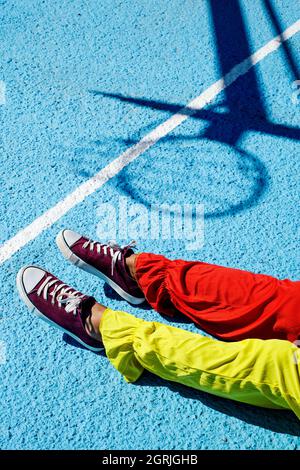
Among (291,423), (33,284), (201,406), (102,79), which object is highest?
(102,79)

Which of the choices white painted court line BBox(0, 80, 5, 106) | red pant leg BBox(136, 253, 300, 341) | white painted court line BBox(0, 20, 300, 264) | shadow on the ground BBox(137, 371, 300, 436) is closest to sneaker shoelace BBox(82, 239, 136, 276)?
red pant leg BBox(136, 253, 300, 341)

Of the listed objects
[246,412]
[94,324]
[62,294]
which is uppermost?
[62,294]

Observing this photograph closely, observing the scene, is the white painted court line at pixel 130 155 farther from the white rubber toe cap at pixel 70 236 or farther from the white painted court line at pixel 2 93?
the white painted court line at pixel 2 93

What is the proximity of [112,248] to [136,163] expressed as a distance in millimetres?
773

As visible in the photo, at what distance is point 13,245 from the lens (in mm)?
3062

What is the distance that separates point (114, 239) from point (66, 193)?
445 mm

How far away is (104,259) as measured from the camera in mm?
2812

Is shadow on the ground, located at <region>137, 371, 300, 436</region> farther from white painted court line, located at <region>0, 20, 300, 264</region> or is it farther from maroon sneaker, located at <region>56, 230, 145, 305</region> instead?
white painted court line, located at <region>0, 20, 300, 264</region>

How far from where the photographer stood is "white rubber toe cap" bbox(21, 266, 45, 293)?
277 cm

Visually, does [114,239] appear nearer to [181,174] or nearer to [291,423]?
[181,174]

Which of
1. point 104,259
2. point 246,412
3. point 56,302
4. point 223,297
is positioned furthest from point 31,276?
point 246,412

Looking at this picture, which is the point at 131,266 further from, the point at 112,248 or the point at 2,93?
the point at 2,93

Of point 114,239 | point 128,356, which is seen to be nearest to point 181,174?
point 114,239
